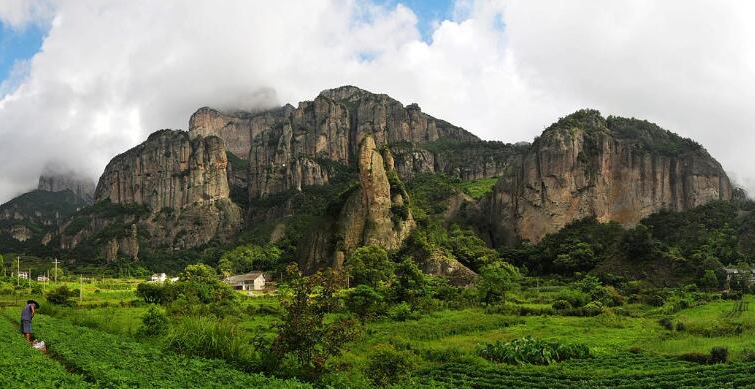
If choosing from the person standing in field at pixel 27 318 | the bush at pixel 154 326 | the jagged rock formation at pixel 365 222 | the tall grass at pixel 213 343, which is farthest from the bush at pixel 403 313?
the jagged rock formation at pixel 365 222

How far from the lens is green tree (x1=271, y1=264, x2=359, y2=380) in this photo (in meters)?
23.2

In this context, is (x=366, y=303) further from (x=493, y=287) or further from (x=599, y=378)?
(x=599, y=378)

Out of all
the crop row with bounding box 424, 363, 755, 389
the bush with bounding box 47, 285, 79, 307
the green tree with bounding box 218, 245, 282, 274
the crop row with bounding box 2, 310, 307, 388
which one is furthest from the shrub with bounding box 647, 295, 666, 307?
the green tree with bounding box 218, 245, 282, 274

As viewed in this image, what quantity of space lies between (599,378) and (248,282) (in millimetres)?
86470

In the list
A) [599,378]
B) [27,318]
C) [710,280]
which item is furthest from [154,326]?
[710,280]

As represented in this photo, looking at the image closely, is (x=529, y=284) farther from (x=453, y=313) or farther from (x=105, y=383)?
(x=105, y=383)

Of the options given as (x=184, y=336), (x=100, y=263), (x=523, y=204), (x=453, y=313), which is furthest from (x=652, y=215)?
(x=100, y=263)

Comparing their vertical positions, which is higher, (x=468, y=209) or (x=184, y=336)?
(x=468, y=209)

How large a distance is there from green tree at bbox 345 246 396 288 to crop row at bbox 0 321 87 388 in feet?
182

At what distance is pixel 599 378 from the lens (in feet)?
95.0

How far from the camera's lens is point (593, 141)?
434 ft

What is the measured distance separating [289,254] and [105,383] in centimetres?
11266

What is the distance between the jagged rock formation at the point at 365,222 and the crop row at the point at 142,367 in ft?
255

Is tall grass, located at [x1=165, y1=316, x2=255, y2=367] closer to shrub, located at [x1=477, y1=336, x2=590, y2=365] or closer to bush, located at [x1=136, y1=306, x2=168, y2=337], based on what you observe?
bush, located at [x1=136, y1=306, x2=168, y2=337]
